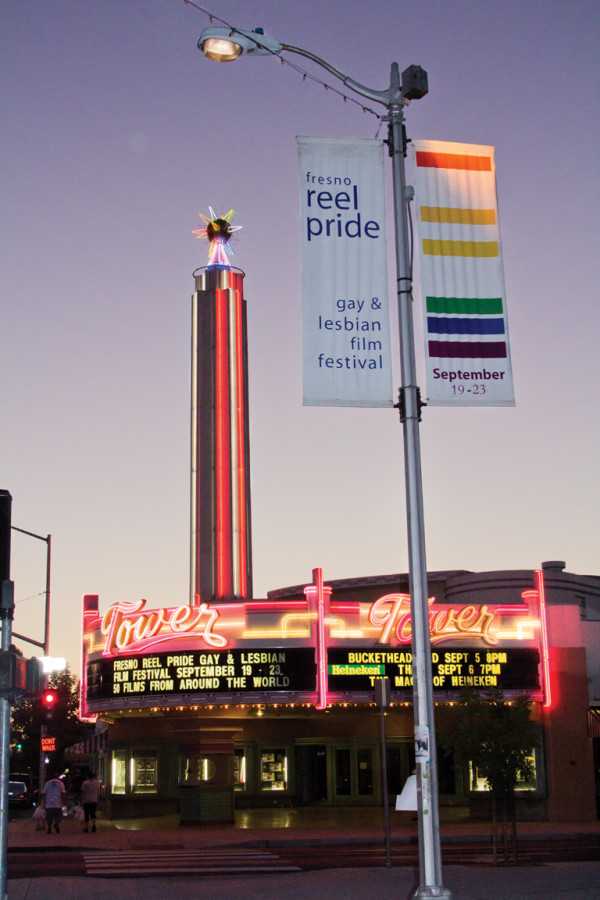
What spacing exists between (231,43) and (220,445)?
1469 inches

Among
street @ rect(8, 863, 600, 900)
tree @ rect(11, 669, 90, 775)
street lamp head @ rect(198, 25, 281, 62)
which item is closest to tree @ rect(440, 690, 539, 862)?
street @ rect(8, 863, 600, 900)

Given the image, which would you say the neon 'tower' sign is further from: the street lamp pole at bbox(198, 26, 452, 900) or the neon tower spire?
the street lamp pole at bbox(198, 26, 452, 900)

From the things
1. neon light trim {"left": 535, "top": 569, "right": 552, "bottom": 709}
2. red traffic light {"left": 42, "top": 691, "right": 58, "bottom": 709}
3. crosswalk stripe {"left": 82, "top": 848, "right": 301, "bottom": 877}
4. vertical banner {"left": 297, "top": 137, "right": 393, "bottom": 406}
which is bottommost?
crosswalk stripe {"left": 82, "top": 848, "right": 301, "bottom": 877}

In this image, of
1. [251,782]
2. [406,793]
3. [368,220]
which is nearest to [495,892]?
[406,793]

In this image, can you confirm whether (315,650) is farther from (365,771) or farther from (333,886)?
(333,886)

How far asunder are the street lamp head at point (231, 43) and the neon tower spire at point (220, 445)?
117ft

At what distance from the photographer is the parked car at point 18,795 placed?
60.7m

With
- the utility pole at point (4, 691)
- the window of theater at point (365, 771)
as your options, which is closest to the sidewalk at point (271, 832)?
the window of theater at point (365, 771)

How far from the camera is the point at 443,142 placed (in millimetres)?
14445

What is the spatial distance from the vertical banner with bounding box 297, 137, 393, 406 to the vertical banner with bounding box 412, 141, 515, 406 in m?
0.51

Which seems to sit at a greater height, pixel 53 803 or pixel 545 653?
pixel 545 653

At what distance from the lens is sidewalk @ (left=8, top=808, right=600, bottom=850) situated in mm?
29844

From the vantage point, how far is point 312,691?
3862 centimetres

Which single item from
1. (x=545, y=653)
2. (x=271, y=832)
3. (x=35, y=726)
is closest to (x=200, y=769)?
(x=271, y=832)
